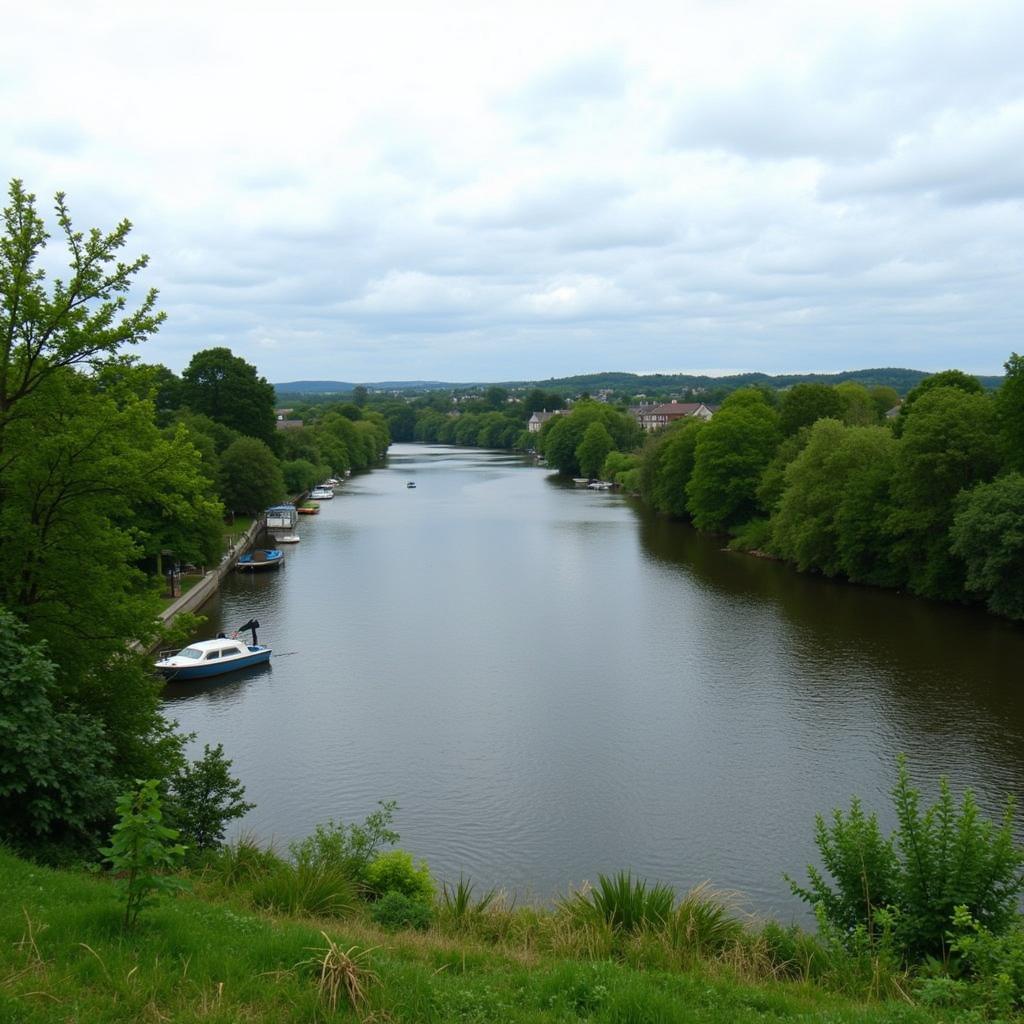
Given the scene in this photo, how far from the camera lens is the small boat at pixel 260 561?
46.9 m

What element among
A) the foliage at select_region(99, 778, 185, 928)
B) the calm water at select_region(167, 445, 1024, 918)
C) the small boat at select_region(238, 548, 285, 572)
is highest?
the foliage at select_region(99, 778, 185, 928)

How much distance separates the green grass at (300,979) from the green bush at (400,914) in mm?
1235

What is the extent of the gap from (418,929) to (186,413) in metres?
52.9

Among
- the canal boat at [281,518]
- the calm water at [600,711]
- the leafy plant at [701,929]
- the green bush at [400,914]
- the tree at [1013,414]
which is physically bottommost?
the calm water at [600,711]

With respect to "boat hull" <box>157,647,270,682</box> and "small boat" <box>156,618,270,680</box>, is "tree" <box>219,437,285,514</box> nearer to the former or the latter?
"small boat" <box>156,618,270,680</box>

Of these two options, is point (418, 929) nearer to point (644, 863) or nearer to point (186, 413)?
point (644, 863)

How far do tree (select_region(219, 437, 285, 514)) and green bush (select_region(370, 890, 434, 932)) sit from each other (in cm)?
4757

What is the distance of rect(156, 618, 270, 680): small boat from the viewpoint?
27.6 metres

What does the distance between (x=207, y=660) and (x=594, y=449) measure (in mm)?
78555

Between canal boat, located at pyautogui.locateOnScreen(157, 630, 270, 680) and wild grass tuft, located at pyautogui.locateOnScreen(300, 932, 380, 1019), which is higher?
wild grass tuft, located at pyautogui.locateOnScreen(300, 932, 380, 1019)

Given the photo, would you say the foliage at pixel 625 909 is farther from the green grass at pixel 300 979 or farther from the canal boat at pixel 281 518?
the canal boat at pixel 281 518

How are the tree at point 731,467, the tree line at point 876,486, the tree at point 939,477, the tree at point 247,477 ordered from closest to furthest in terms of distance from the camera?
the tree line at point 876,486 < the tree at point 939,477 < the tree at point 247,477 < the tree at point 731,467

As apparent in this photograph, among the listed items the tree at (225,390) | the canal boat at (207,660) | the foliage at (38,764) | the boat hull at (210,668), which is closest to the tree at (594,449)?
the tree at (225,390)

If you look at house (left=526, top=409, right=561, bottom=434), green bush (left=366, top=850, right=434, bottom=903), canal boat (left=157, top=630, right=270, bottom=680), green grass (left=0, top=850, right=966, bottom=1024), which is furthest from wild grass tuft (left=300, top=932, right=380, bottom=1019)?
house (left=526, top=409, right=561, bottom=434)
